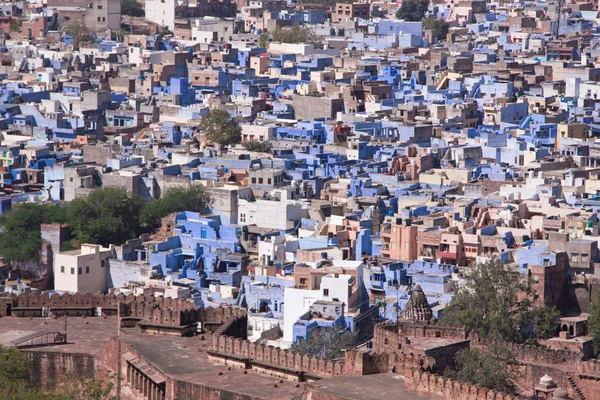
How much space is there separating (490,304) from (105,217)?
11707mm

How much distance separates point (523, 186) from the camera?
4056cm

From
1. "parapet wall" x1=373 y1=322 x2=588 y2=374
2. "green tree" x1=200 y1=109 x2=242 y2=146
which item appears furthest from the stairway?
"green tree" x1=200 y1=109 x2=242 y2=146

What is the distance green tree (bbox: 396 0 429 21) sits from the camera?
270ft

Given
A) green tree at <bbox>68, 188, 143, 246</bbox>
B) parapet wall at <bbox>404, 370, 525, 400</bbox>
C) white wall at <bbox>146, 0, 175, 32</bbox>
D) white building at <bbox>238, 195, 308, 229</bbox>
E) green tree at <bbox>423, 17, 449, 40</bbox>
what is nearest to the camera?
parapet wall at <bbox>404, 370, 525, 400</bbox>

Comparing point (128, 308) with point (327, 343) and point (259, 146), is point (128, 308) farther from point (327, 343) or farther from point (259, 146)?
point (259, 146)

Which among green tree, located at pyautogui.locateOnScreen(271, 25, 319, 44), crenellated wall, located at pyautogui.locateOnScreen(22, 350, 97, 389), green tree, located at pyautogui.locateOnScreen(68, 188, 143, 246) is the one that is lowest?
green tree, located at pyautogui.locateOnScreen(68, 188, 143, 246)

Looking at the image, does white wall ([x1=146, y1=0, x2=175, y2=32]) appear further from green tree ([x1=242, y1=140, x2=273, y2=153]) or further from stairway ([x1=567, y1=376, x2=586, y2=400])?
stairway ([x1=567, y1=376, x2=586, y2=400])

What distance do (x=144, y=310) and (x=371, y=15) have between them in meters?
60.5

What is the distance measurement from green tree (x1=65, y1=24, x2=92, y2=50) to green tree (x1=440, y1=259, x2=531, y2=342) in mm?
43670

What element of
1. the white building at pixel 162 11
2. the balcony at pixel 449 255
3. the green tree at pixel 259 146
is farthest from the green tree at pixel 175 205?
the white building at pixel 162 11

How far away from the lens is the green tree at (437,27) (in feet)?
253

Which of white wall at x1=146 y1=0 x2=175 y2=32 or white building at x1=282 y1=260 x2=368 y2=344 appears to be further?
white wall at x1=146 y1=0 x2=175 y2=32

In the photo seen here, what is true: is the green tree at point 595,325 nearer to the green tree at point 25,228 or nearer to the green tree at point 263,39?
the green tree at point 25,228

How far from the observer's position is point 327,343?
1154 inches
